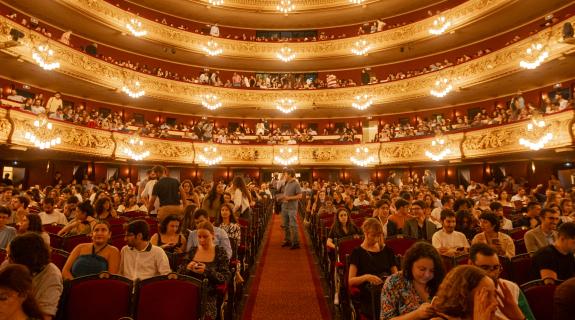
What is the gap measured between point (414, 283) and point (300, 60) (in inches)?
811

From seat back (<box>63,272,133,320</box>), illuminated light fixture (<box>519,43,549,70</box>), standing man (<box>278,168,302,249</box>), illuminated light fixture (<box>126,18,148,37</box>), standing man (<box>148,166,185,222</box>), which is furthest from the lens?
illuminated light fixture (<box>126,18,148,37</box>)

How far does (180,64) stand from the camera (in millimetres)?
21594

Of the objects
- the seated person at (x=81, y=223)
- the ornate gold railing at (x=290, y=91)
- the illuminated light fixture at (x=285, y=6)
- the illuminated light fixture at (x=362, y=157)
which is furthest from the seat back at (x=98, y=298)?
the illuminated light fixture at (x=285, y=6)

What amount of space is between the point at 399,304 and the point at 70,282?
Result: 2.44m

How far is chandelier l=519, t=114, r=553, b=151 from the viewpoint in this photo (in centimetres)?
1137

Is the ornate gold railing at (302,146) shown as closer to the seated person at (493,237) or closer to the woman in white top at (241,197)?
the woman in white top at (241,197)

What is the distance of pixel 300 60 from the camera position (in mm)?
21812

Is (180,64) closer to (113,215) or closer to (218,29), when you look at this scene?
(218,29)

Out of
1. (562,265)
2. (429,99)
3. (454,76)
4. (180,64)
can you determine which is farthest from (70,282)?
(180,64)

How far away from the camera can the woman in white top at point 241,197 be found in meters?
7.10

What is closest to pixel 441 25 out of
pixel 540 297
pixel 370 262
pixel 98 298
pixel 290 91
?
pixel 290 91

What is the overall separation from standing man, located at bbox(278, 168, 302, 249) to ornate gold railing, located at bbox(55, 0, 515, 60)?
1291 cm

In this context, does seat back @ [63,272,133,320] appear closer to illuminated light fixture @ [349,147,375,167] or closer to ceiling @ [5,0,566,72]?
ceiling @ [5,0,566,72]

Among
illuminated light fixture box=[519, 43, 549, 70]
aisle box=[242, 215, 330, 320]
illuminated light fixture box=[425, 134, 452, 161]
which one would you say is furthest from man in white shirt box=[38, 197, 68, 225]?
illuminated light fixture box=[425, 134, 452, 161]
